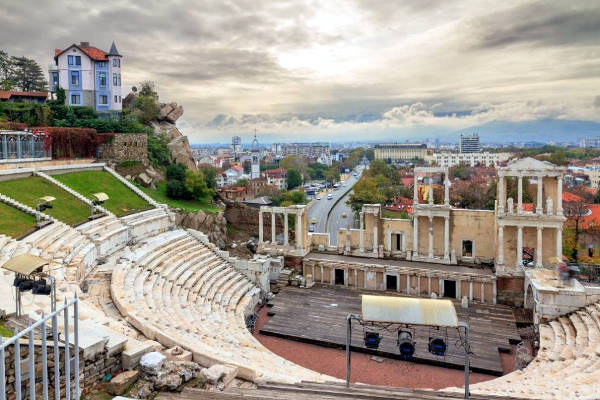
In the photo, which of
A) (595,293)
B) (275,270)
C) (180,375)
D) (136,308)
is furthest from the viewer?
(275,270)

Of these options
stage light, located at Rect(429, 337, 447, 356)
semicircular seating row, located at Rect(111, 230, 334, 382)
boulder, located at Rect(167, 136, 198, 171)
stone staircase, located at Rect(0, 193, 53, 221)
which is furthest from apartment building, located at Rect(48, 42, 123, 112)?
stage light, located at Rect(429, 337, 447, 356)

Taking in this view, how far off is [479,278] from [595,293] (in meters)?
7.00

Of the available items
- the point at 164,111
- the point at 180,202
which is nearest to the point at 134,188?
the point at 180,202

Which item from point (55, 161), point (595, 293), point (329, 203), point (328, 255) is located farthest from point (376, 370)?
point (329, 203)

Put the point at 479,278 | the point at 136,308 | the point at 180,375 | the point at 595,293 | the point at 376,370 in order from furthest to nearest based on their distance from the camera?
1. the point at 479,278
2. the point at 595,293
3. the point at 376,370
4. the point at 136,308
5. the point at 180,375

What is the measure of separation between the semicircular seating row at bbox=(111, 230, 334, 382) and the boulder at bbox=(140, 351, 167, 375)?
4.54 feet

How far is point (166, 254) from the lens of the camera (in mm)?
24328

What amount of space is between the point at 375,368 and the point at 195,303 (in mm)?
9030

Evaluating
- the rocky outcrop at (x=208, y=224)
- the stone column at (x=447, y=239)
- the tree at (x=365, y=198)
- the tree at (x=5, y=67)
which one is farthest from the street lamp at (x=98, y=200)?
the tree at (x=5, y=67)

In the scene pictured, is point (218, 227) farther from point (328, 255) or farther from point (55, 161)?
point (55, 161)

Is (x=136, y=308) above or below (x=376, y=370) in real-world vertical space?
above

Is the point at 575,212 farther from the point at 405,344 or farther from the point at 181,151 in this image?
the point at 181,151

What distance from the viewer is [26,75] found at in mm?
59031

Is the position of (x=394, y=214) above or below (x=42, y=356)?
below
